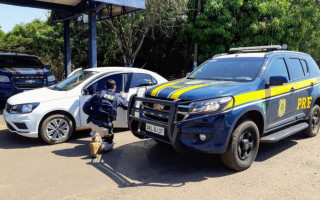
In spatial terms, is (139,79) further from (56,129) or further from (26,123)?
(26,123)

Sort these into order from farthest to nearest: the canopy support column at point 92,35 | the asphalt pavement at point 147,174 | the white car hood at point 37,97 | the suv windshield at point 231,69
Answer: the canopy support column at point 92,35
the white car hood at point 37,97
the suv windshield at point 231,69
the asphalt pavement at point 147,174

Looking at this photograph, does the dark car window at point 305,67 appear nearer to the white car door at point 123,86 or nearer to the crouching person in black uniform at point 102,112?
the white car door at point 123,86

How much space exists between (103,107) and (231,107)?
2211mm

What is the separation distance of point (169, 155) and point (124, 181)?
132 centimetres

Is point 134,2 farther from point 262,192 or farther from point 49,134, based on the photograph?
point 262,192

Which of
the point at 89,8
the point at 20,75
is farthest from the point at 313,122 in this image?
the point at 20,75

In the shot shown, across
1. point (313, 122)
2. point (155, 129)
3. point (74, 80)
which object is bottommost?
point (313, 122)

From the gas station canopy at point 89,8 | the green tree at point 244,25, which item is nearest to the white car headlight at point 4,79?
the gas station canopy at point 89,8

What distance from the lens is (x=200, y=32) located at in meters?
13.5

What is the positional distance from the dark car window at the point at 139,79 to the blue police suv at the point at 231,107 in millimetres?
1394

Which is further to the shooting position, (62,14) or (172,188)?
(62,14)

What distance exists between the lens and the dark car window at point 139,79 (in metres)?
6.48

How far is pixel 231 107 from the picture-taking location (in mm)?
4023

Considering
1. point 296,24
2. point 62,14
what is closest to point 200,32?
point 296,24
